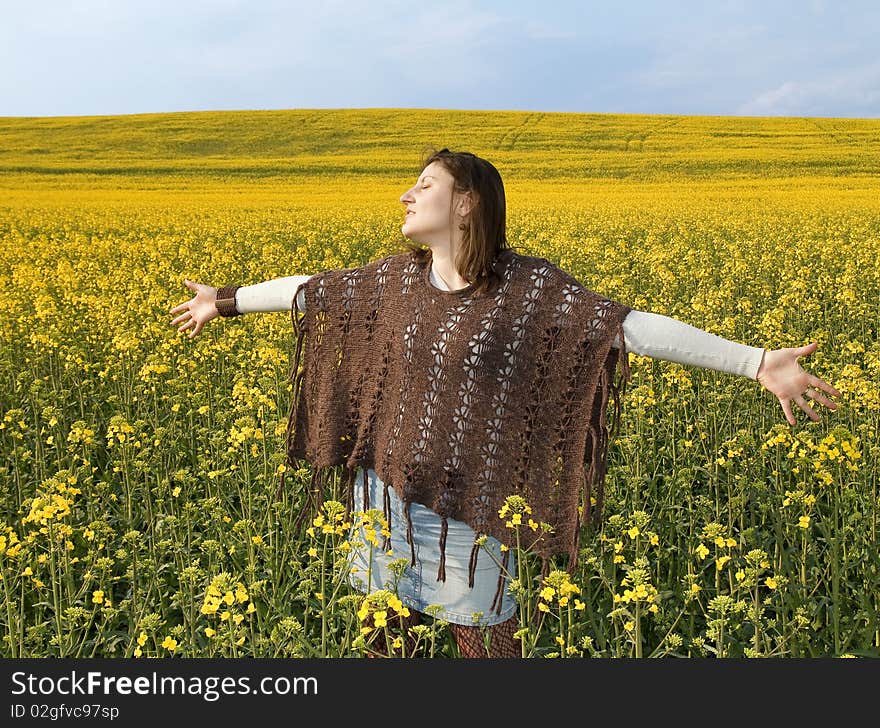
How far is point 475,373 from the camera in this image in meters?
2.32

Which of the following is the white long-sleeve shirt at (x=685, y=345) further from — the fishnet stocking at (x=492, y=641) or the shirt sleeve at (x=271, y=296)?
the shirt sleeve at (x=271, y=296)

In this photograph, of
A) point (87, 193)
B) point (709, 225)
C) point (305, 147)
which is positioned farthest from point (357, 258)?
point (305, 147)

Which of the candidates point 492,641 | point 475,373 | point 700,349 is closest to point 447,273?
point 475,373

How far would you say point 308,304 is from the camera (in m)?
2.65

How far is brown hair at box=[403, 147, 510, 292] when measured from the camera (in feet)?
7.50

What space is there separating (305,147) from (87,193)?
12341mm

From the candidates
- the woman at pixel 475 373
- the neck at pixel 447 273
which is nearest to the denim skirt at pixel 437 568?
the woman at pixel 475 373

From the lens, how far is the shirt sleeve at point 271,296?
2646 millimetres

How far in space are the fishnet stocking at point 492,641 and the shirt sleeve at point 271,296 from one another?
1110mm

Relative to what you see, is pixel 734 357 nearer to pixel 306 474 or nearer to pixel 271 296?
pixel 271 296

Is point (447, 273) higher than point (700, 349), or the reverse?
point (447, 273)

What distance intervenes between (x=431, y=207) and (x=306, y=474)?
1261 mm

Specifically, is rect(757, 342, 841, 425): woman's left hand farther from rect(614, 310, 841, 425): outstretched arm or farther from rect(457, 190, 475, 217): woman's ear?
rect(457, 190, 475, 217): woman's ear

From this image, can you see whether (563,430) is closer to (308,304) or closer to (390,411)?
(390,411)
